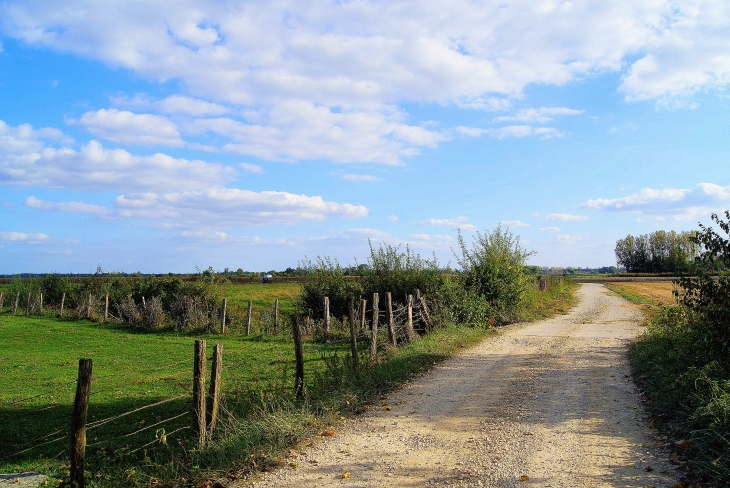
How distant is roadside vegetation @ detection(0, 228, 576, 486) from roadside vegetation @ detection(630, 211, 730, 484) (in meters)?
4.61

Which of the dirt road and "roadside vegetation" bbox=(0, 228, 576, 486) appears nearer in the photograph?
the dirt road

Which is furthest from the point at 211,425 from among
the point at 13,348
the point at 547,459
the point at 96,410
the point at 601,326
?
the point at 13,348

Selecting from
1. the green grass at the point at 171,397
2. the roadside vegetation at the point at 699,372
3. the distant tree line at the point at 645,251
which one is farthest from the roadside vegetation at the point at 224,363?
the distant tree line at the point at 645,251

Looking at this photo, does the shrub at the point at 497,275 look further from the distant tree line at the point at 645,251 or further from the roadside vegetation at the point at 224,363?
the distant tree line at the point at 645,251

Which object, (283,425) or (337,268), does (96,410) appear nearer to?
(283,425)

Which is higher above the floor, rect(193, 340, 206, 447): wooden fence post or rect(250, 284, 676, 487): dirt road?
rect(193, 340, 206, 447): wooden fence post

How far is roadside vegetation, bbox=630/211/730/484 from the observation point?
20.1ft

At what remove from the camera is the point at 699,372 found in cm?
851

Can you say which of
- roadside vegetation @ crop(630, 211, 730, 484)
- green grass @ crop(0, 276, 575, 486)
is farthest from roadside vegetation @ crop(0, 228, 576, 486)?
roadside vegetation @ crop(630, 211, 730, 484)

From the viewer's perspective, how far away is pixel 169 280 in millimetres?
35969

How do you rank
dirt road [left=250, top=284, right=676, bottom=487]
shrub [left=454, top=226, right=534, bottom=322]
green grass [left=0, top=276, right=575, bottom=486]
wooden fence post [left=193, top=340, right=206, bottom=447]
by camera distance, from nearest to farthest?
dirt road [left=250, top=284, right=676, bottom=487] → green grass [left=0, top=276, right=575, bottom=486] → wooden fence post [left=193, top=340, right=206, bottom=447] → shrub [left=454, top=226, right=534, bottom=322]

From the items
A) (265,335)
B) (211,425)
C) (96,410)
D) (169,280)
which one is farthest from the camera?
(169,280)

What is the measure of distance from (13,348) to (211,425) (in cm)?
1936

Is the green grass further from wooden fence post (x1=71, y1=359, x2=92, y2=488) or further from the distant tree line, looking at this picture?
the distant tree line
